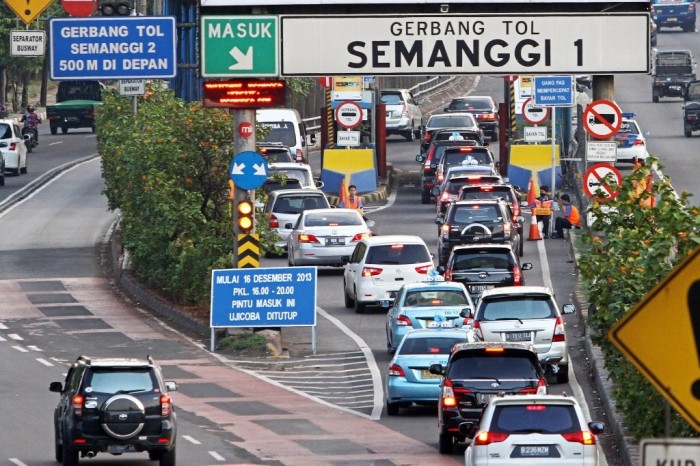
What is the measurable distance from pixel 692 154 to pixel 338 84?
1333 centimetres

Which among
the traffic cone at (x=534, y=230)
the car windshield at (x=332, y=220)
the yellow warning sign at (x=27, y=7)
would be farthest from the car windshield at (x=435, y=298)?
the traffic cone at (x=534, y=230)

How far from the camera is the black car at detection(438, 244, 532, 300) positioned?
3297 centimetres

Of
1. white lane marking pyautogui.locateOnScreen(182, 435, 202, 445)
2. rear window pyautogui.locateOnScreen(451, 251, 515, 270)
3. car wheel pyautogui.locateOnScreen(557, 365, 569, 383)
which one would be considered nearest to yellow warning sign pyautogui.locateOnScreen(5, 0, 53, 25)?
rear window pyautogui.locateOnScreen(451, 251, 515, 270)

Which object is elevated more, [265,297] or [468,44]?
[468,44]

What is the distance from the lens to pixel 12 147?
62.2 meters

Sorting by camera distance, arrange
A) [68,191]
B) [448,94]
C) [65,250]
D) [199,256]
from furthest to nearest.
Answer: [448,94]
[68,191]
[65,250]
[199,256]

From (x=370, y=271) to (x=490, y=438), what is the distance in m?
17.4

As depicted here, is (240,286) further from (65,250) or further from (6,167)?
(6,167)

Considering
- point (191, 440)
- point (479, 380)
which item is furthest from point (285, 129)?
point (479, 380)

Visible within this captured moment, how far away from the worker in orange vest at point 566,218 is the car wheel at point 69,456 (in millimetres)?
23645

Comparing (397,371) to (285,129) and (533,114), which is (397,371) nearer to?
(533,114)

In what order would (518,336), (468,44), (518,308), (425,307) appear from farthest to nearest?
(425,307) → (518,308) → (518,336) → (468,44)

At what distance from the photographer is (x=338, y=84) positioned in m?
55.8

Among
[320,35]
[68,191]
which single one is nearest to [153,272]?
[320,35]
